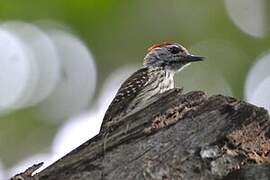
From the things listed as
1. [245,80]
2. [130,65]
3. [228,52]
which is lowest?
[245,80]

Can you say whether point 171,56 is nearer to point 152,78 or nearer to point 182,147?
point 152,78

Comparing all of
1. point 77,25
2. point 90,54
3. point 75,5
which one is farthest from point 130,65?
point 75,5

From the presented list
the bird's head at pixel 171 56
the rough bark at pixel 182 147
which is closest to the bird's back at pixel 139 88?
the bird's head at pixel 171 56

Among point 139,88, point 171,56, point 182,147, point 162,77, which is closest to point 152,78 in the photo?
point 162,77

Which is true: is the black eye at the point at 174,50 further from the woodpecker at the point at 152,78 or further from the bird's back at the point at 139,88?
the bird's back at the point at 139,88

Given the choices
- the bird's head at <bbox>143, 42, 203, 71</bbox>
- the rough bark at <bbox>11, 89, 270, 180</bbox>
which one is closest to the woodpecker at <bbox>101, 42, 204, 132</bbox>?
the bird's head at <bbox>143, 42, 203, 71</bbox>

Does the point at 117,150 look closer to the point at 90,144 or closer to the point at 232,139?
the point at 90,144

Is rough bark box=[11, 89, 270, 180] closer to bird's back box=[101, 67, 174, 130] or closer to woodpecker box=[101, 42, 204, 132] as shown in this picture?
bird's back box=[101, 67, 174, 130]
